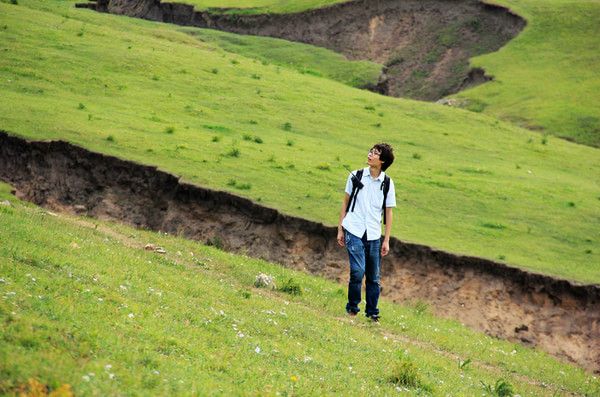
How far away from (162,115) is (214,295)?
72.5ft

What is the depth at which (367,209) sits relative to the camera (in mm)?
19641

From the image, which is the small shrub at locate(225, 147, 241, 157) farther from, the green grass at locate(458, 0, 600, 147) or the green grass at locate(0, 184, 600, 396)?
the green grass at locate(458, 0, 600, 147)

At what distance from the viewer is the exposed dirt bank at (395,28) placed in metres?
86.9

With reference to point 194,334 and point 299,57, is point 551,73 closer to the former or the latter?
point 299,57

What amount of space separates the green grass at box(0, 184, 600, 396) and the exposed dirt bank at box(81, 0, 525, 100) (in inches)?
2503

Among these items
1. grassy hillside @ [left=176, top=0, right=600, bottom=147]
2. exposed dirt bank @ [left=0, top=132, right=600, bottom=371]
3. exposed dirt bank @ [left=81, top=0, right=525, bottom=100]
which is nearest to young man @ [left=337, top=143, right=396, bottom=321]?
exposed dirt bank @ [left=0, top=132, right=600, bottom=371]

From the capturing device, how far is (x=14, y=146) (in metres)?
31.2

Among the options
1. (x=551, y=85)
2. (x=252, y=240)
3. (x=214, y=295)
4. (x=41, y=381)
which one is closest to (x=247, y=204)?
(x=252, y=240)

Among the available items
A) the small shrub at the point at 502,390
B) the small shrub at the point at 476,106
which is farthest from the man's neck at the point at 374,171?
the small shrub at the point at 476,106

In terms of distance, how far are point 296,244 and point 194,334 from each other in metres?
16.3

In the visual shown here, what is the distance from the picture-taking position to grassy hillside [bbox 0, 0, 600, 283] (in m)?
32.5

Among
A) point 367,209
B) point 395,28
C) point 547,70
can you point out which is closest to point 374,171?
point 367,209

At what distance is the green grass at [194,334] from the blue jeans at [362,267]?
550 mm

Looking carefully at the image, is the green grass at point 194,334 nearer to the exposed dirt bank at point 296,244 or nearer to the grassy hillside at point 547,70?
the exposed dirt bank at point 296,244
